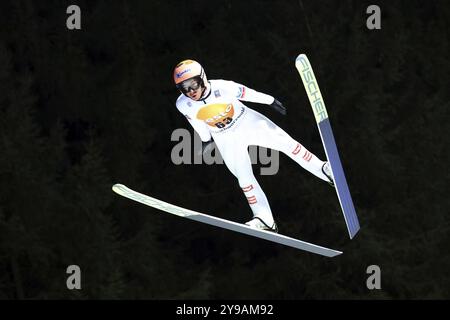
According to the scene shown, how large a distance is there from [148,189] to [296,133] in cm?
243

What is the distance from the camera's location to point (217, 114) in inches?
475

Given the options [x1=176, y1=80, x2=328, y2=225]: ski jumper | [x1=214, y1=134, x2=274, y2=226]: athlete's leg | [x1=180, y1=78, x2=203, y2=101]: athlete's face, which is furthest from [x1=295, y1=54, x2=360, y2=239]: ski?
[x1=180, y1=78, x2=203, y2=101]: athlete's face

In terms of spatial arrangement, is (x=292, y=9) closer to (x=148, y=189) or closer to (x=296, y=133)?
(x=296, y=133)

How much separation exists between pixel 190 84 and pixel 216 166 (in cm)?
1092

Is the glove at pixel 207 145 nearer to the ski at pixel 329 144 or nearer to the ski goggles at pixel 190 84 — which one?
the ski goggles at pixel 190 84

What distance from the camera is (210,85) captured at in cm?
1198

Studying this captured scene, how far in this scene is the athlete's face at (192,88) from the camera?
11781mm

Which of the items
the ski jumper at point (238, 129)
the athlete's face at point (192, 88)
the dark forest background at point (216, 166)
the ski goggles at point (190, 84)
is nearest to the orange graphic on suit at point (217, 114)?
the ski jumper at point (238, 129)

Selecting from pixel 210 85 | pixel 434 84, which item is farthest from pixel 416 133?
pixel 210 85

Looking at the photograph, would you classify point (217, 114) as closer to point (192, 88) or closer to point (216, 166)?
point (192, 88)

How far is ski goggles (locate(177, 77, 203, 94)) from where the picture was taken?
11.8 metres

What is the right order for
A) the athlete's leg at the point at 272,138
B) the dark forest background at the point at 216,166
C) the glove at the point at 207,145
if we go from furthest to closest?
the dark forest background at the point at 216,166 → the glove at the point at 207,145 → the athlete's leg at the point at 272,138
